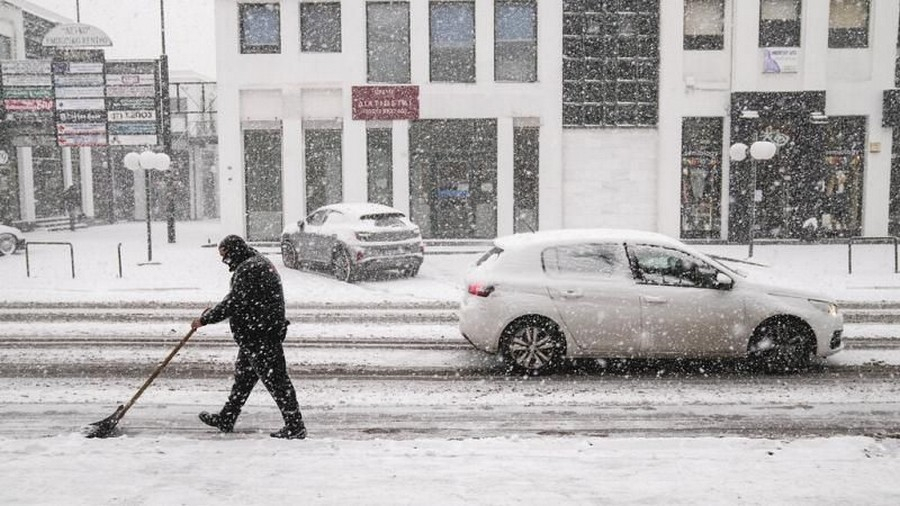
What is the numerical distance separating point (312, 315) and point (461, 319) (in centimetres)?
451

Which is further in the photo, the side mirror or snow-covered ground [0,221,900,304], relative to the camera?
snow-covered ground [0,221,900,304]

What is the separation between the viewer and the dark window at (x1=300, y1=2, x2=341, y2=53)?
966 inches

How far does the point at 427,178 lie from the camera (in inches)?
972

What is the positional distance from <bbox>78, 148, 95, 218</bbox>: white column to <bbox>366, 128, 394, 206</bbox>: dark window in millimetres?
20059

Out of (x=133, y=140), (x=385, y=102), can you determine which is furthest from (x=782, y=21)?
(x=133, y=140)

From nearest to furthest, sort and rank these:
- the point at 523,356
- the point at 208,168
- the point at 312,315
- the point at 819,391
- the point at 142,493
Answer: the point at 142,493
the point at 819,391
the point at 523,356
the point at 312,315
the point at 208,168

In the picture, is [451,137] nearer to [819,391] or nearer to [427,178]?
[427,178]

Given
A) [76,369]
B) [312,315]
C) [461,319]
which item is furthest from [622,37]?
[76,369]

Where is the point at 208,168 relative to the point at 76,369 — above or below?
above

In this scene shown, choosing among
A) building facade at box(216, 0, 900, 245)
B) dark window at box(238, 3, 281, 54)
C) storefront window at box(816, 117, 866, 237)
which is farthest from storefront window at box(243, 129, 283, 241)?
storefront window at box(816, 117, 866, 237)

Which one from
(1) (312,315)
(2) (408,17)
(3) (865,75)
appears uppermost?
(2) (408,17)

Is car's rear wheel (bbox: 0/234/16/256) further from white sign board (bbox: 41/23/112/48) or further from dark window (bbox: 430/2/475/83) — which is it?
dark window (bbox: 430/2/475/83)

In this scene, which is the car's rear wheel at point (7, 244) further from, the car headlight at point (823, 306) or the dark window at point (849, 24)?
the dark window at point (849, 24)

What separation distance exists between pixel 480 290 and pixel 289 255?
35.1ft
